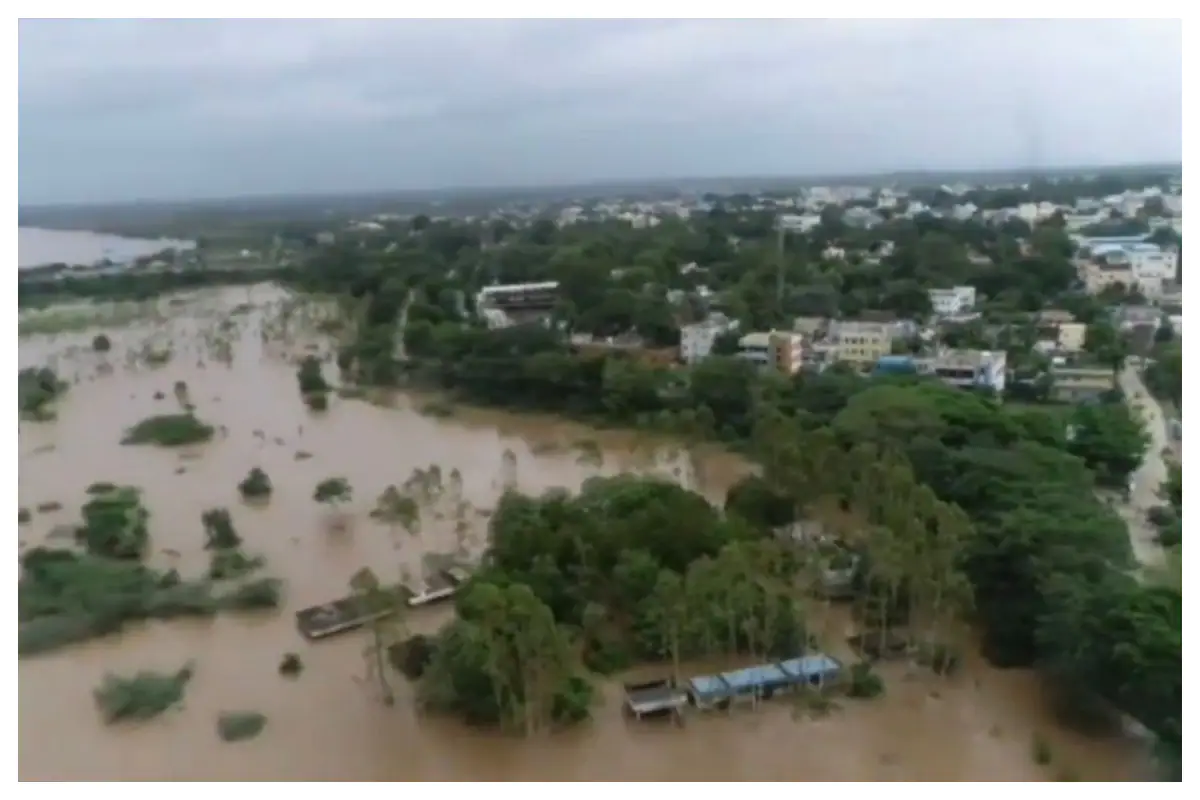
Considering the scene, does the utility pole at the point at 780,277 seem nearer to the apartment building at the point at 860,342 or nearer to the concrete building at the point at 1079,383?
the apartment building at the point at 860,342

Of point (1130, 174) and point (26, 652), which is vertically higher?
point (1130, 174)

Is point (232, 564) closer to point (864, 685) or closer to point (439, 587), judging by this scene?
point (439, 587)

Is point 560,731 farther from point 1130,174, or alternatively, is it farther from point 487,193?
point 1130,174

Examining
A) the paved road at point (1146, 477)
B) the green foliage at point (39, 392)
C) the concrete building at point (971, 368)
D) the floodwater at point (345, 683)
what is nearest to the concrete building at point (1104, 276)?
the concrete building at point (971, 368)

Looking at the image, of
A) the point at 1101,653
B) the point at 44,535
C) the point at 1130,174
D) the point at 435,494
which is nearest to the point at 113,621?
the point at 44,535

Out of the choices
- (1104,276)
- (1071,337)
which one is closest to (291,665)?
(1071,337)

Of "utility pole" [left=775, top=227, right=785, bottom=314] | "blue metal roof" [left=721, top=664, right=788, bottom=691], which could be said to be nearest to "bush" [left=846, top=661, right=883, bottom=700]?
"blue metal roof" [left=721, top=664, right=788, bottom=691]

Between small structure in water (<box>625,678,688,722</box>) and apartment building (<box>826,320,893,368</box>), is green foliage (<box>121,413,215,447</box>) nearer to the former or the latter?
small structure in water (<box>625,678,688,722</box>)
